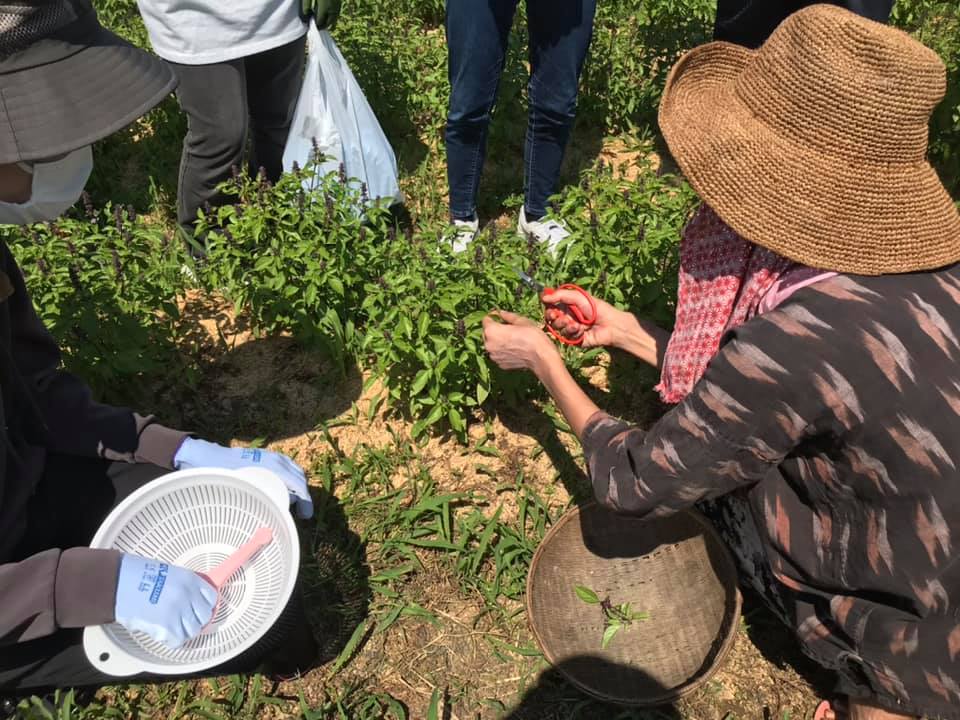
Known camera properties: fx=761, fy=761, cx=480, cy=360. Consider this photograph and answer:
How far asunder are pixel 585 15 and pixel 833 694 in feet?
8.42

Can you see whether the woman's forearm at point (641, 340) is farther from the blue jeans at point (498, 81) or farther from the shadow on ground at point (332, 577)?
the blue jeans at point (498, 81)

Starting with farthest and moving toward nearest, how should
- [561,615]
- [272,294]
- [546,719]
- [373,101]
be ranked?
[373,101] < [272,294] < [561,615] < [546,719]

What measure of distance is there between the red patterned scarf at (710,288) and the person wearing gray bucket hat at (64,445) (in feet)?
3.68

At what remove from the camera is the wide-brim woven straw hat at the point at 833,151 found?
1361 millimetres

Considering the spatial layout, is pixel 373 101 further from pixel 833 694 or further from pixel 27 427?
pixel 833 694

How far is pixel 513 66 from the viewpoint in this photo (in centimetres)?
428

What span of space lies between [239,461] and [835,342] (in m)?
1.53

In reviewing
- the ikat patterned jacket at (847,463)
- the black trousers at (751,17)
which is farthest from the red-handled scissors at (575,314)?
the black trousers at (751,17)

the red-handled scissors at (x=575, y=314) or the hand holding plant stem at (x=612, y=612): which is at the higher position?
the red-handled scissors at (x=575, y=314)

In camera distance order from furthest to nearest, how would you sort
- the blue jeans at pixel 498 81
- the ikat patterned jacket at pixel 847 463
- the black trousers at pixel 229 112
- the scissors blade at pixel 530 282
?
the blue jeans at pixel 498 81 → the black trousers at pixel 229 112 → the scissors blade at pixel 530 282 → the ikat patterned jacket at pixel 847 463

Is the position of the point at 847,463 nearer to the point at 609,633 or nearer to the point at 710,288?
the point at 710,288

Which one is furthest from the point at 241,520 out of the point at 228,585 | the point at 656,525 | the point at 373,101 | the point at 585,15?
the point at 373,101

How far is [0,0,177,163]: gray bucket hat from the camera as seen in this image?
1.33 meters

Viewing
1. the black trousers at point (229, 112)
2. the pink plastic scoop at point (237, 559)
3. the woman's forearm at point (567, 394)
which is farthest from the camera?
the black trousers at point (229, 112)
